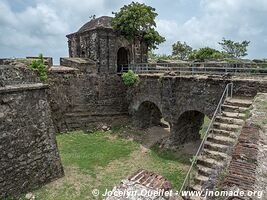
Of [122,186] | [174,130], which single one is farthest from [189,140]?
[122,186]

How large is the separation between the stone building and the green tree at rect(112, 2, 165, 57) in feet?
2.62

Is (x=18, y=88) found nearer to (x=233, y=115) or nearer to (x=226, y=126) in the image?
(x=226, y=126)

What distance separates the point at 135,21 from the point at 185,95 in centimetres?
814

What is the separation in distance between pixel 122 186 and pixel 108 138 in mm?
12239

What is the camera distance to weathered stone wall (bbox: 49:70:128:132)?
16.2 meters

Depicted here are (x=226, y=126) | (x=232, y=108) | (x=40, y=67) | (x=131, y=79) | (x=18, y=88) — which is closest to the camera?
(x=226, y=126)

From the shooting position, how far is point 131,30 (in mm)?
18719

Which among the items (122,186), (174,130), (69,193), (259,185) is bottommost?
(69,193)

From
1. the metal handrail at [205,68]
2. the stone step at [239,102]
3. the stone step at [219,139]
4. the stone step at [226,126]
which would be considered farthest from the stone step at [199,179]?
the metal handrail at [205,68]

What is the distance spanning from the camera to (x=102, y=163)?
1204cm

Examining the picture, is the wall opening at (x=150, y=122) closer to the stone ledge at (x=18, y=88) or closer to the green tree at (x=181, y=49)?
the stone ledge at (x=18, y=88)

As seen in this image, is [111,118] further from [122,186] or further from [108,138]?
[122,186]

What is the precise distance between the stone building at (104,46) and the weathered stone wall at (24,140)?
9.10m

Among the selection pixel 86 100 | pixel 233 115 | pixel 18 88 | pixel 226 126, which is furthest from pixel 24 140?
pixel 86 100
